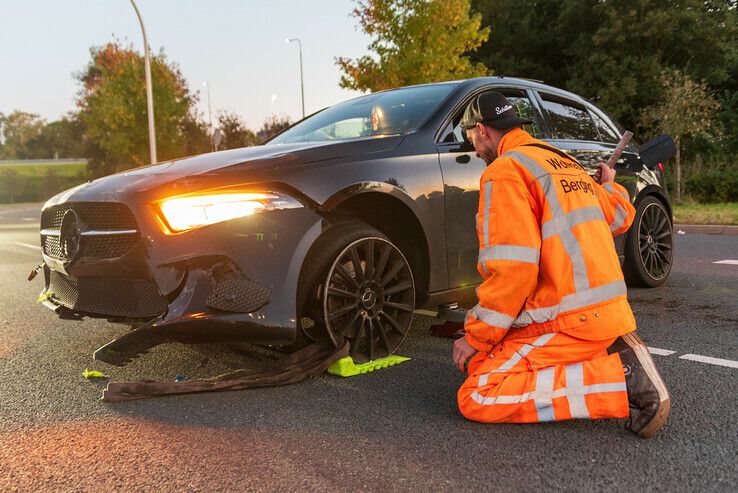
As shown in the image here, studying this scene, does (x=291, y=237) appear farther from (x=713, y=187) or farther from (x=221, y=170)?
(x=713, y=187)

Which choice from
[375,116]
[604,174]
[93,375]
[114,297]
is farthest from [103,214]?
[604,174]

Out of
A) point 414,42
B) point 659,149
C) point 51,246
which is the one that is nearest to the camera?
point 51,246

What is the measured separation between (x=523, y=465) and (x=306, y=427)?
937 mm

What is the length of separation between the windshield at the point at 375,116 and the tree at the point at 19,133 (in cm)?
12414

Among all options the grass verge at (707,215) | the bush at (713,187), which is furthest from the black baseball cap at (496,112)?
the bush at (713,187)

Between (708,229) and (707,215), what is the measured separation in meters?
1.52

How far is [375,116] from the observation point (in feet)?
14.8

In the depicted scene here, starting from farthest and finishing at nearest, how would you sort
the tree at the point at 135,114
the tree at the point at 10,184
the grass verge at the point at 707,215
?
the tree at the point at 10,184 → the tree at the point at 135,114 → the grass verge at the point at 707,215

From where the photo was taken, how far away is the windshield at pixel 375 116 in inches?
169

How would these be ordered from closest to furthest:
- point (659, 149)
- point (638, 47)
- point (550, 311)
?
1. point (550, 311)
2. point (659, 149)
3. point (638, 47)

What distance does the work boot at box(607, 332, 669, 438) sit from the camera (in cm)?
269

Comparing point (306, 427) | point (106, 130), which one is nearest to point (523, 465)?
point (306, 427)

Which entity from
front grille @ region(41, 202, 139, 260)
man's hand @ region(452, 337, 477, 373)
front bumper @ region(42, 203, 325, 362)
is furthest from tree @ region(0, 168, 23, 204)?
A: man's hand @ region(452, 337, 477, 373)

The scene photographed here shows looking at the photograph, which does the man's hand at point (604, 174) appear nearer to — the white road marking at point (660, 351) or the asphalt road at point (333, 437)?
the asphalt road at point (333, 437)
